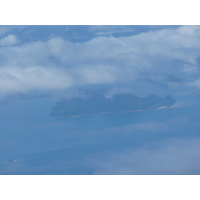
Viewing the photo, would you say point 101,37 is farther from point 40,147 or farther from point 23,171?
point 23,171

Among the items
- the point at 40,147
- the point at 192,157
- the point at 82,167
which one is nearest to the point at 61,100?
the point at 40,147

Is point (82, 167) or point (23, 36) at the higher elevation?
point (23, 36)

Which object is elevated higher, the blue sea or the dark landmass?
the dark landmass

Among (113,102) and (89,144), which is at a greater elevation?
(113,102)

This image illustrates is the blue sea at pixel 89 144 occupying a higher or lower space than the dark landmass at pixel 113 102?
lower

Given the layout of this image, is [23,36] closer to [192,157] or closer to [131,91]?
[131,91]

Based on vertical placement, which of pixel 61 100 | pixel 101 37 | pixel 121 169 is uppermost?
pixel 101 37
